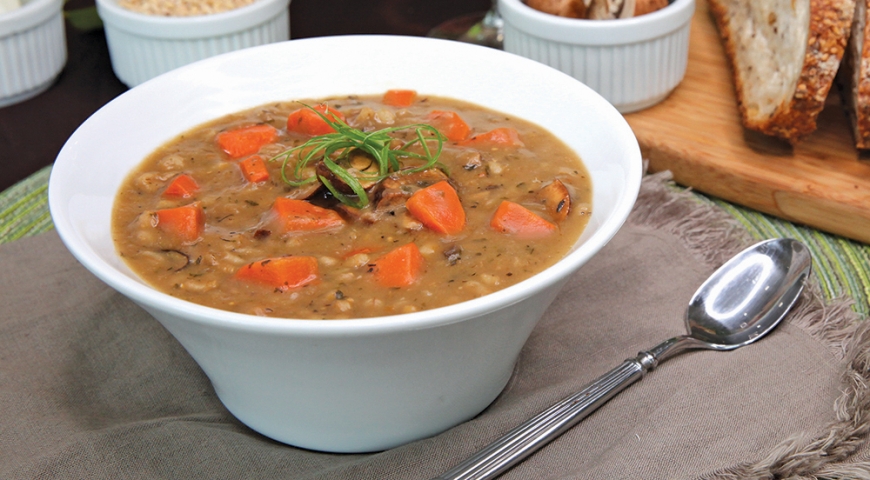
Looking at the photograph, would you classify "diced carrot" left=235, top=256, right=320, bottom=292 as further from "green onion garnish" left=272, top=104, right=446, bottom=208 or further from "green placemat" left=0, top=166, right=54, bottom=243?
"green placemat" left=0, top=166, right=54, bottom=243

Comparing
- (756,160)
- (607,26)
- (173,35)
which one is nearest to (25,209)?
(173,35)

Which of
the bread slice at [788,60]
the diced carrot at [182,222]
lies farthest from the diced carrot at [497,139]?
the bread slice at [788,60]

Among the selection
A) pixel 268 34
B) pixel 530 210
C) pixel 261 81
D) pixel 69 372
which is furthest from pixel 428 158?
pixel 268 34

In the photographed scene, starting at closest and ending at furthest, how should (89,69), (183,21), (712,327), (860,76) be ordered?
(712,327), (860,76), (183,21), (89,69)

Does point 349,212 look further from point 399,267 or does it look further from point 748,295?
point 748,295

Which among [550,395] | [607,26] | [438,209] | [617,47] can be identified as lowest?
[550,395]

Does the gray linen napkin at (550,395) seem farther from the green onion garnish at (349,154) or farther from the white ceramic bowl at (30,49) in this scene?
the white ceramic bowl at (30,49)

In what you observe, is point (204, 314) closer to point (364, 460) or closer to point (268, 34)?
point (364, 460)
